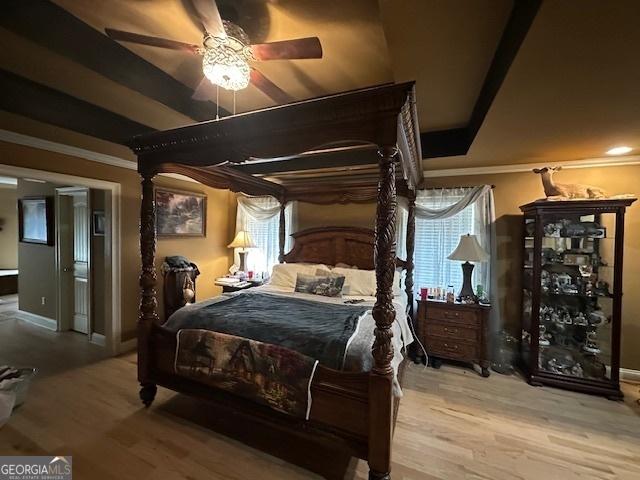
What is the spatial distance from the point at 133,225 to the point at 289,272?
204cm

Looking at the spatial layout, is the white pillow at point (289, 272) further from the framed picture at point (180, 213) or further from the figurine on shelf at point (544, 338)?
the figurine on shelf at point (544, 338)

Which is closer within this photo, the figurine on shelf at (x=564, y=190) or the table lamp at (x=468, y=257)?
the figurine on shelf at (x=564, y=190)

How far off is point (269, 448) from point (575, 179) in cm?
399

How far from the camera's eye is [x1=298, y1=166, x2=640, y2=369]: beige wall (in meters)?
2.98

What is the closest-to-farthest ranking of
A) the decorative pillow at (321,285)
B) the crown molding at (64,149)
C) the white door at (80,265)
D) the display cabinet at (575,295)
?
the crown molding at (64,149) < the display cabinet at (575,295) < the decorative pillow at (321,285) < the white door at (80,265)

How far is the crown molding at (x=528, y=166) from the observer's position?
297 cm

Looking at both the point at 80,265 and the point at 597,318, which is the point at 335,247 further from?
the point at 80,265

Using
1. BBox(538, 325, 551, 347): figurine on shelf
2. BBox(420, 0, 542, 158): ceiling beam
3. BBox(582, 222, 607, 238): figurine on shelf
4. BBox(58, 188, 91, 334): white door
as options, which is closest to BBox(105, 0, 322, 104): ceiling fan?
BBox(420, 0, 542, 158): ceiling beam

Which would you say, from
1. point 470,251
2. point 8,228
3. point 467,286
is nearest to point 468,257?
point 470,251

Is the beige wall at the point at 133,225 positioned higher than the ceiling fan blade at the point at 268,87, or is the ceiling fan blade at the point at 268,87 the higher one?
the ceiling fan blade at the point at 268,87

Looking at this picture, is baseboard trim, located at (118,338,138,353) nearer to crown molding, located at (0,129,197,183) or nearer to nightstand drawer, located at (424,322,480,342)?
crown molding, located at (0,129,197,183)

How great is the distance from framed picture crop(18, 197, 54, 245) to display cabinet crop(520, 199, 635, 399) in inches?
249

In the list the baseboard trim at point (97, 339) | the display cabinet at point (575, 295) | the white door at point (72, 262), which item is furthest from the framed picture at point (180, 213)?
the display cabinet at point (575, 295)

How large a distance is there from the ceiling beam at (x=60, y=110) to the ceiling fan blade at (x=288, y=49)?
1975 millimetres
